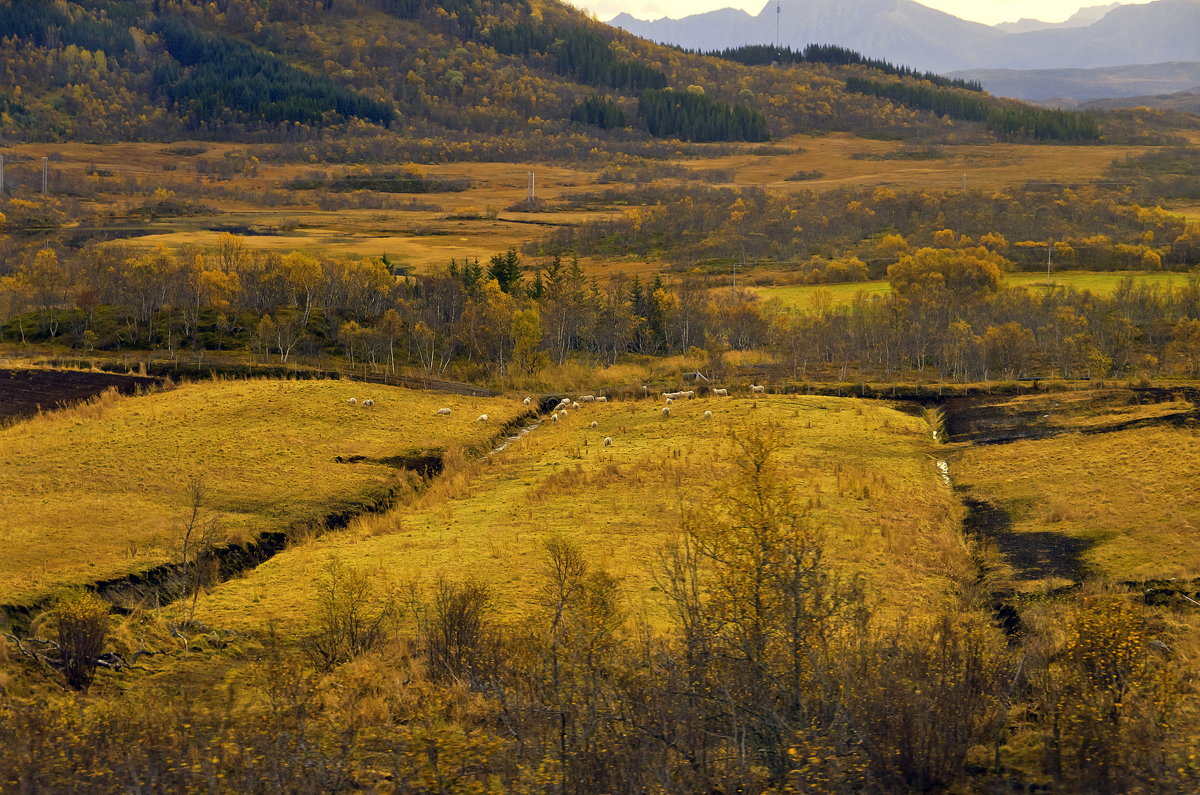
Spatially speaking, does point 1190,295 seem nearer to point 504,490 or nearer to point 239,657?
point 504,490

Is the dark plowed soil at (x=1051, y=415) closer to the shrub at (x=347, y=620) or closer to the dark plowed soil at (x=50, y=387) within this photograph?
the shrub at (x=347, y=620)

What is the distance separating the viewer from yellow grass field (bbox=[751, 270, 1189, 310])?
331 feet

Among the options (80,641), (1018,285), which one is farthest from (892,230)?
(80,641)

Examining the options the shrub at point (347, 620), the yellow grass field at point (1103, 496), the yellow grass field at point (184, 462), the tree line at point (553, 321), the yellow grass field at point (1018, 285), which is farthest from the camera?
the yellow grass field at point (1018, 285)

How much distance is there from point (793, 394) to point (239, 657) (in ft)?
149

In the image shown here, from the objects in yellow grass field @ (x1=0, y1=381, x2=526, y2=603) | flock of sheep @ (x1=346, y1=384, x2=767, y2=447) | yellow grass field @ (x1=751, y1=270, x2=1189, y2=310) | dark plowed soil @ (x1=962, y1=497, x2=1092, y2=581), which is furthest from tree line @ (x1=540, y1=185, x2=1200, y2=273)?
dark plowed soil @ (x1=962, y1=497, x2=1092, y2=581)

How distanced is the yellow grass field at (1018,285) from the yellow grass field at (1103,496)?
1956 inches

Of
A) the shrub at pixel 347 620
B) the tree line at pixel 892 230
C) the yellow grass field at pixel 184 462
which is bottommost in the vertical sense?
the yellow grass field at pixel 184 462

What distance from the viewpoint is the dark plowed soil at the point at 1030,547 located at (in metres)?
32.2

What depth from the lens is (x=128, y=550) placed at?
34.2 meters

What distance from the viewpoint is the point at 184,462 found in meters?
46.1

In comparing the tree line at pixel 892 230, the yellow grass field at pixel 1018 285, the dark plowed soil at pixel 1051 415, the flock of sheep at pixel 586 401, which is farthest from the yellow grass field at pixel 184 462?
the tree line at pixel 892 230

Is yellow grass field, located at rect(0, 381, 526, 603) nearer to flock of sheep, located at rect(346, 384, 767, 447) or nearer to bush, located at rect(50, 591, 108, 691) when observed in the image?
flock of sheep, located at rect(346, 384, 767, 447)

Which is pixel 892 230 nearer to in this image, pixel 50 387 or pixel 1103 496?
pixel 1103 496
